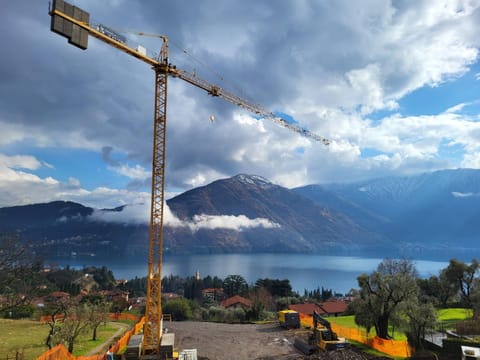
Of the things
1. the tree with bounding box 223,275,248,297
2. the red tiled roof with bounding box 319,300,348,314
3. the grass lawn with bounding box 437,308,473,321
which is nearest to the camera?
→ the grass lawn with bounding box 437,308,473,321

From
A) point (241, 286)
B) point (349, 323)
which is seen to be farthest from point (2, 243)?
point (241, 286)

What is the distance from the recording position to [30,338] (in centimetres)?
2758

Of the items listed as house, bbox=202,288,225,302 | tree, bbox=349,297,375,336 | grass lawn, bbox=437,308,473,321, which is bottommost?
house, bbox=202,288,225,302

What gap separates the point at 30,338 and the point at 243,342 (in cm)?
1626

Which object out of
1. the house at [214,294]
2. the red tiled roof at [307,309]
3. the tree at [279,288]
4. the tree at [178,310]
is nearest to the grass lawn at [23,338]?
the tree at [178,310]

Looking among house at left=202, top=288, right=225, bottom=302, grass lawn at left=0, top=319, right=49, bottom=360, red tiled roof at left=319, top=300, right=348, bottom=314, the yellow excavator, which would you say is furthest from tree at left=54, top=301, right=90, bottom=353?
house at left=202, top=288, right=225, bottom=302

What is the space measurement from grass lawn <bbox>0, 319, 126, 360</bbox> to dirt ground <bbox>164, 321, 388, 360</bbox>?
5.63 meters

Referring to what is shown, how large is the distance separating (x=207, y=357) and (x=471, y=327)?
17.7 meters

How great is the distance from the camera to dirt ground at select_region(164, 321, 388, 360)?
66.4 feet

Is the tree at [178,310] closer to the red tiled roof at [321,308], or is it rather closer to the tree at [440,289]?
the red tiled roof at [321,308]

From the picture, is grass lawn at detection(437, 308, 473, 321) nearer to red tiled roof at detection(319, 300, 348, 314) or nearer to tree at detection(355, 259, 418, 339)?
tree at detection(355, 259, 418, 339)

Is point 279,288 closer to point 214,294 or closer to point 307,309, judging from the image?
point 214,294

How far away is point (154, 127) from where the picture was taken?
2483 centimetres

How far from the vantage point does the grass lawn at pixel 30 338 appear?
23.1 m
